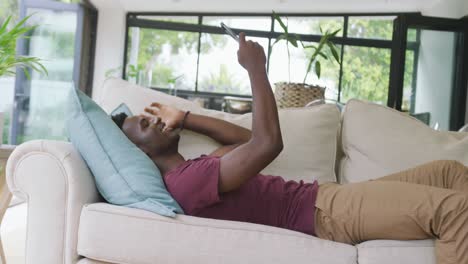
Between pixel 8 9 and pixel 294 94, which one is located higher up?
pixel 8 9

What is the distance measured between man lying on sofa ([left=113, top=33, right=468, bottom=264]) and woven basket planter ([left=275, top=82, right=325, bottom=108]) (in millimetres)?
686

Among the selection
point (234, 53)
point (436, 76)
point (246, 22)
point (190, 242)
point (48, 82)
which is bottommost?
point (190, 242)

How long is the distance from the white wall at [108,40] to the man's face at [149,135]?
6475 millimetres

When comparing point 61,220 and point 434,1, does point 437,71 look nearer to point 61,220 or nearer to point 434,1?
point 434,1

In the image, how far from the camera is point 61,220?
1.62 m

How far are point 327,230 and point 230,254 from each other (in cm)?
33

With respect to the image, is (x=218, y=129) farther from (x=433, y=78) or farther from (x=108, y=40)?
(x=108, y=40)

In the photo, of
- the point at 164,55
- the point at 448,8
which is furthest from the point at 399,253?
the point at 164,55

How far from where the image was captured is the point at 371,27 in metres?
8.32

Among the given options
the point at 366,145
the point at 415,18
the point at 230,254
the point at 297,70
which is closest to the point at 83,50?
the point at 297,70

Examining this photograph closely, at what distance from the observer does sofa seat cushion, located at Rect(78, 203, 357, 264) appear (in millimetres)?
1536

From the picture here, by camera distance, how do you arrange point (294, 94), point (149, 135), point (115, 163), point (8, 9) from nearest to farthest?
1. point (115, 163)
2. point (149, 135)
3. point (294, 94)
4. point (8, 9)

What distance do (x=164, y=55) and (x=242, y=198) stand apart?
721 cm

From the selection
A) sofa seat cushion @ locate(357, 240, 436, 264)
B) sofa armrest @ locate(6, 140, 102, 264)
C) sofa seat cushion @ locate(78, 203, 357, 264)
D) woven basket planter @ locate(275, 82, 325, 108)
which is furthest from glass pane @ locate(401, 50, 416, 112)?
sofa armrest @ locate(6, 140, 102, 264)
